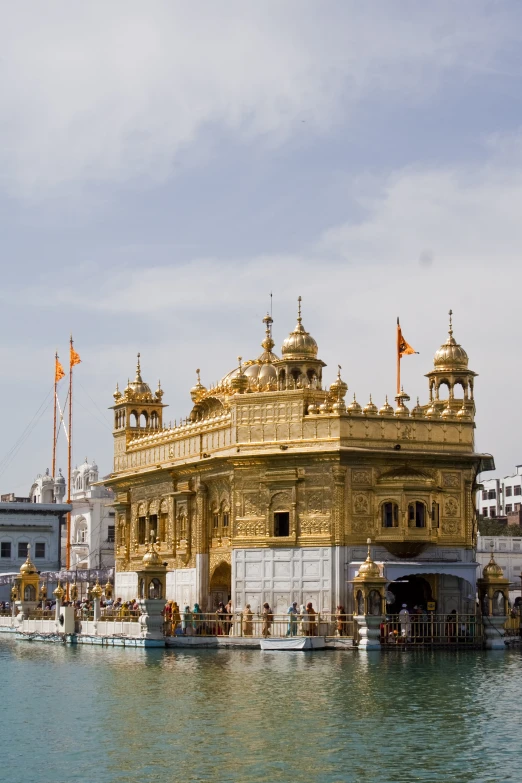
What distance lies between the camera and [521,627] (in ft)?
140

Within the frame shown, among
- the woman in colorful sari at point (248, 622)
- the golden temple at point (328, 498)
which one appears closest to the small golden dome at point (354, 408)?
the golden temple at point (328, 498)

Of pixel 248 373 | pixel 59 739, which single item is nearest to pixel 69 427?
pixel 248 373

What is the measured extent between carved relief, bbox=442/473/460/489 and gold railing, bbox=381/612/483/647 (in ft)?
14.1

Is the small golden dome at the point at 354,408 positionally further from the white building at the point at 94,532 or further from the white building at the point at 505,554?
the white building at the point at 94,532

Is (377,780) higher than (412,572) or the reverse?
the reverse

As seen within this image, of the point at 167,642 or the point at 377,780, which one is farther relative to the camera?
the point at 167,642

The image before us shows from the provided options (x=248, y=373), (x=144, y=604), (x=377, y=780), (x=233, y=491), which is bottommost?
(x=377, y=780)

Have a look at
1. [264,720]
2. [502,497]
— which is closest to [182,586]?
[264,720]

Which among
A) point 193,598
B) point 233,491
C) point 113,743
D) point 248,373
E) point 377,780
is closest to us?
point 377,780

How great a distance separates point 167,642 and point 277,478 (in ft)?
20.7

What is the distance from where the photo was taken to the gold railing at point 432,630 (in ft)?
129

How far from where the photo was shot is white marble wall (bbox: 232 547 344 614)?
4200 cm

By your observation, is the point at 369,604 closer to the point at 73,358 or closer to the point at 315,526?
the point at 315,526

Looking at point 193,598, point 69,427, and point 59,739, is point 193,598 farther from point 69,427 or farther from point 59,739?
point 69,427
